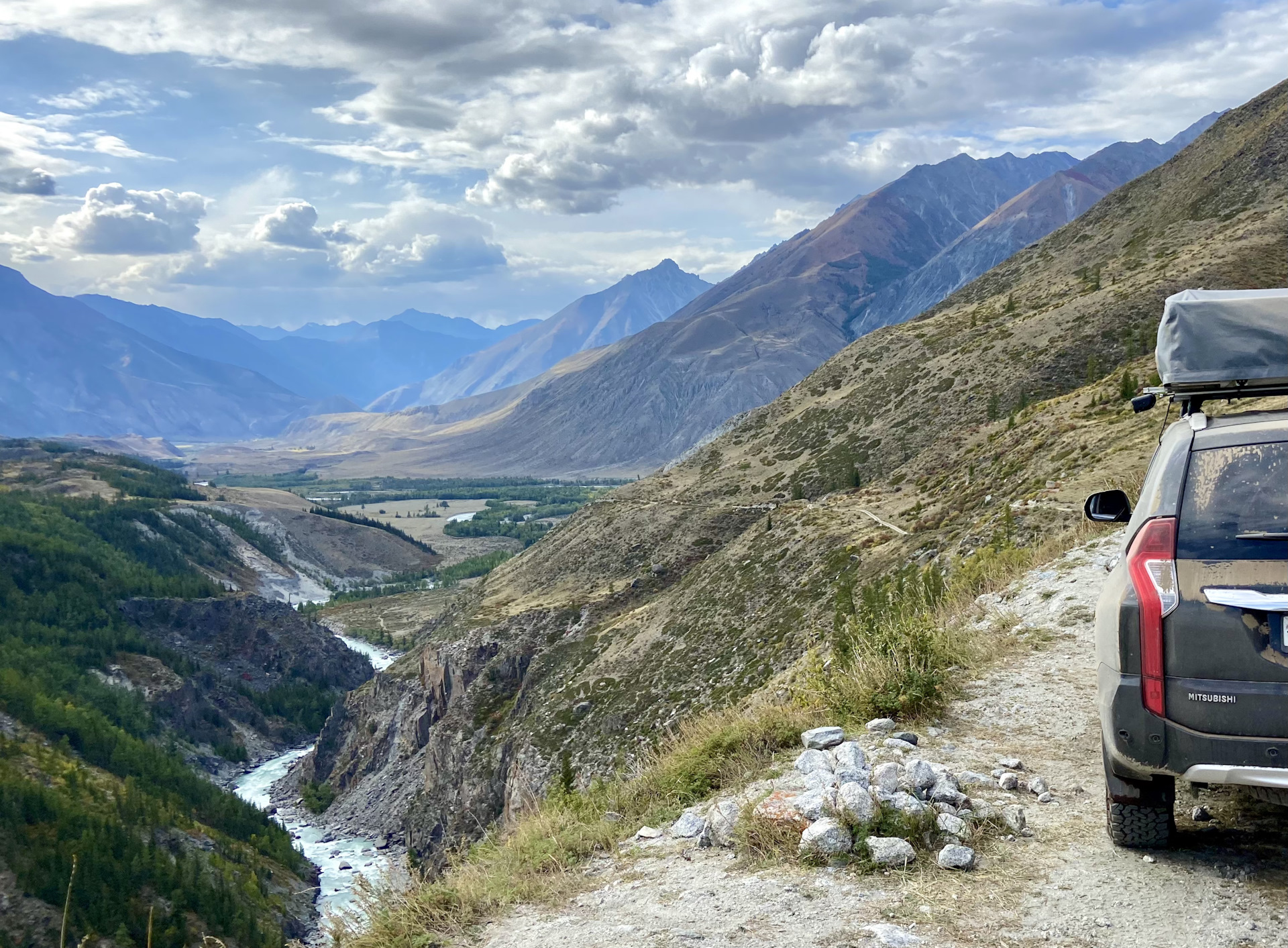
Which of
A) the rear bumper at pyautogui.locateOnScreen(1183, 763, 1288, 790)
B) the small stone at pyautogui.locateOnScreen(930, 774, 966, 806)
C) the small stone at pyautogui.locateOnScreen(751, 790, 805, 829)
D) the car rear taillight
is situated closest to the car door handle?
the car rear taillight

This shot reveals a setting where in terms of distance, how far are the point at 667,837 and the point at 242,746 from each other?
13487 centimetres

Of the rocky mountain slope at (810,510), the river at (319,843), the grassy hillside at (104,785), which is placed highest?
the rocky mountain slope at (810,510)

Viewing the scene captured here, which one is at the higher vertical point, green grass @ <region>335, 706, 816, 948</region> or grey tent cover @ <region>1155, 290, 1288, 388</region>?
grey tent cover @ <region>1155, 290, 1288, 388</region>

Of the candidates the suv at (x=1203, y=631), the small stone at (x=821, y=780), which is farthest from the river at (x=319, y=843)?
the suv at (x=1203, y=631)

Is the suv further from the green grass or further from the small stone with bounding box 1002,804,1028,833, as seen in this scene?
the green grass

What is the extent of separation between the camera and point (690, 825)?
7777 millimetres

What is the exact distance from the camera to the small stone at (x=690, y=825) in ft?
25.0

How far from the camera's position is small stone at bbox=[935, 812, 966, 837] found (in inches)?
251

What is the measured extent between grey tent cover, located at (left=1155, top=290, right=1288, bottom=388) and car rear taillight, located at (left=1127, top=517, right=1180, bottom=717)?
6.37 ft

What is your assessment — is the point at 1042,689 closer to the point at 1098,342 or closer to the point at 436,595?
the point at 1098,342

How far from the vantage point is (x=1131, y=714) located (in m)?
5.55

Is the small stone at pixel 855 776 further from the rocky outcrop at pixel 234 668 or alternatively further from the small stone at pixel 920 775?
the rocky outcrop at pixel 234 668

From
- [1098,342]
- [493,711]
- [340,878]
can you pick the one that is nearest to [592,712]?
[493,711]

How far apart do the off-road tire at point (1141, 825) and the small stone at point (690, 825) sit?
3.14 metres
